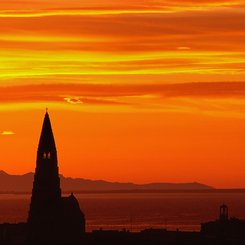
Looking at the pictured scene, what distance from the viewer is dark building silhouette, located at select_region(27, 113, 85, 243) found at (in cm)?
11069

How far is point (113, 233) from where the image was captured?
126812 mm

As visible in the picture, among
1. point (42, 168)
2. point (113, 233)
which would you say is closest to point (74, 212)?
point (113, 233)

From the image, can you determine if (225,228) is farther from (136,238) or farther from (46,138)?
(46,138)

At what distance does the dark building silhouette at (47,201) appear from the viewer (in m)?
111

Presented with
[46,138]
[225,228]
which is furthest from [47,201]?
[225,228]

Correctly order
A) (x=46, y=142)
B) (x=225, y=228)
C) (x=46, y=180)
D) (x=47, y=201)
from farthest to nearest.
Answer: (x=225, y=228) < (x=47, y=201) < (x=46, y=180) < (x=46, y=142)

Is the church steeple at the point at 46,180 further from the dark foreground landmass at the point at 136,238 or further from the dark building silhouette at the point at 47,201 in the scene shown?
the dark foreground landmass at the point at 136,238

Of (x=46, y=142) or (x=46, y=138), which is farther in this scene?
(x=46, y=142)

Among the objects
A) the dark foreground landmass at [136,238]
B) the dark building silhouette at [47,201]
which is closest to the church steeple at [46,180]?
the dark building silhouette at [47,201]

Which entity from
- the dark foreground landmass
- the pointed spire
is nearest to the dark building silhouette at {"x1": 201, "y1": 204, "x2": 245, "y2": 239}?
the dark foreground landmass

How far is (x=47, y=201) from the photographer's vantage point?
113938mm

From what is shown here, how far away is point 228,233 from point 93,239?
63.1 ft

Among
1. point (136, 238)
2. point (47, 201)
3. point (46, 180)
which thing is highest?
point (46, 180)

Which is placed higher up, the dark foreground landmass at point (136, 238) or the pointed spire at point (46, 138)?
the pointed spire at point (46, 138)
